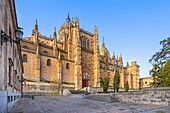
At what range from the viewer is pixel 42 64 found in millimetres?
39281

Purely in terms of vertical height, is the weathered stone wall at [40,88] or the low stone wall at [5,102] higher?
the low stone wall at [5,102]

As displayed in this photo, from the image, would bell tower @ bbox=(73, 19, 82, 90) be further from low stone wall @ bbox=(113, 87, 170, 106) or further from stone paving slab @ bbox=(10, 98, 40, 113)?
stone paving slab @ bbox=(10, 98, 40, 113)

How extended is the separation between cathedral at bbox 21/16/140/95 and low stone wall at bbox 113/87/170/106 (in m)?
18.6

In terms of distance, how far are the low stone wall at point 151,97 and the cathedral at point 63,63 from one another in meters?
18.6

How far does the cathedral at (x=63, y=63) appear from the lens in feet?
121

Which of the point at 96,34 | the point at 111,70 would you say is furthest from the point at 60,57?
the point at 111,70

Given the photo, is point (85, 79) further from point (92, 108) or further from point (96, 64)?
point (92, 108)

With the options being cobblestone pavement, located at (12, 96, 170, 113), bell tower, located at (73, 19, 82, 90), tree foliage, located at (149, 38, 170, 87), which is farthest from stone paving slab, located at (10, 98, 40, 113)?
bell tower, located at (73, 19, 82, 90)

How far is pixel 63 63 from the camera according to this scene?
42719 mm

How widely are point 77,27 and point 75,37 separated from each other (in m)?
3.26

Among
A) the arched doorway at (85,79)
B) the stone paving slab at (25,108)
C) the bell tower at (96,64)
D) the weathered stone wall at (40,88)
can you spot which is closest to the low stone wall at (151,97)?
the stone paving slab at (25,108)

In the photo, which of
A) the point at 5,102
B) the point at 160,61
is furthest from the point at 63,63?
the point at 5,102

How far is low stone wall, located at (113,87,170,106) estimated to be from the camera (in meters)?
10.1

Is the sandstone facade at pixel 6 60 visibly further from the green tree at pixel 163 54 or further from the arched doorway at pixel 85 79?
the arched doorway at pixel 85 79
